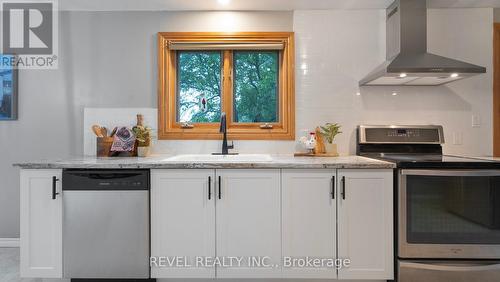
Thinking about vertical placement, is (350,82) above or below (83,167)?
above

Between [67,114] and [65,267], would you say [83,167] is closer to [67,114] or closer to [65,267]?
[65,267]

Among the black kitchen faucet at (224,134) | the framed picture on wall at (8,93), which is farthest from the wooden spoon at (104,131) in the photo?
the black kitchen faucet at (224,134)

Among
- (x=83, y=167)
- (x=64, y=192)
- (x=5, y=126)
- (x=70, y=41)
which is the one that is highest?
(x=70, y=41)

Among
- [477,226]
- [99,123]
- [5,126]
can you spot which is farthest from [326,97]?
[5,126]

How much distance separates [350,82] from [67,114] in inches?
97.9

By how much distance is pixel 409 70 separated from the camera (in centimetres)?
206

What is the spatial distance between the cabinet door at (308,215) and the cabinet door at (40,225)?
148 cm

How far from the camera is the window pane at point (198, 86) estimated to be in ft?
8.84

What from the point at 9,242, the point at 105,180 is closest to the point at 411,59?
the point at 105,180

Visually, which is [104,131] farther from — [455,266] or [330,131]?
[455,266]

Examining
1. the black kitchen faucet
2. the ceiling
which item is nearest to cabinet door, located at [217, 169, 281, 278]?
the black kitchen faucet

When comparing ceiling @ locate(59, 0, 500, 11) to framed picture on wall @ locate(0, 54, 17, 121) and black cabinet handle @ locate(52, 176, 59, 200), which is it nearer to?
framed picture on wall @ locate(0, 54, 17, 121)

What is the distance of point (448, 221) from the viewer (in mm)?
1891

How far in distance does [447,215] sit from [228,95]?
1847 mm
